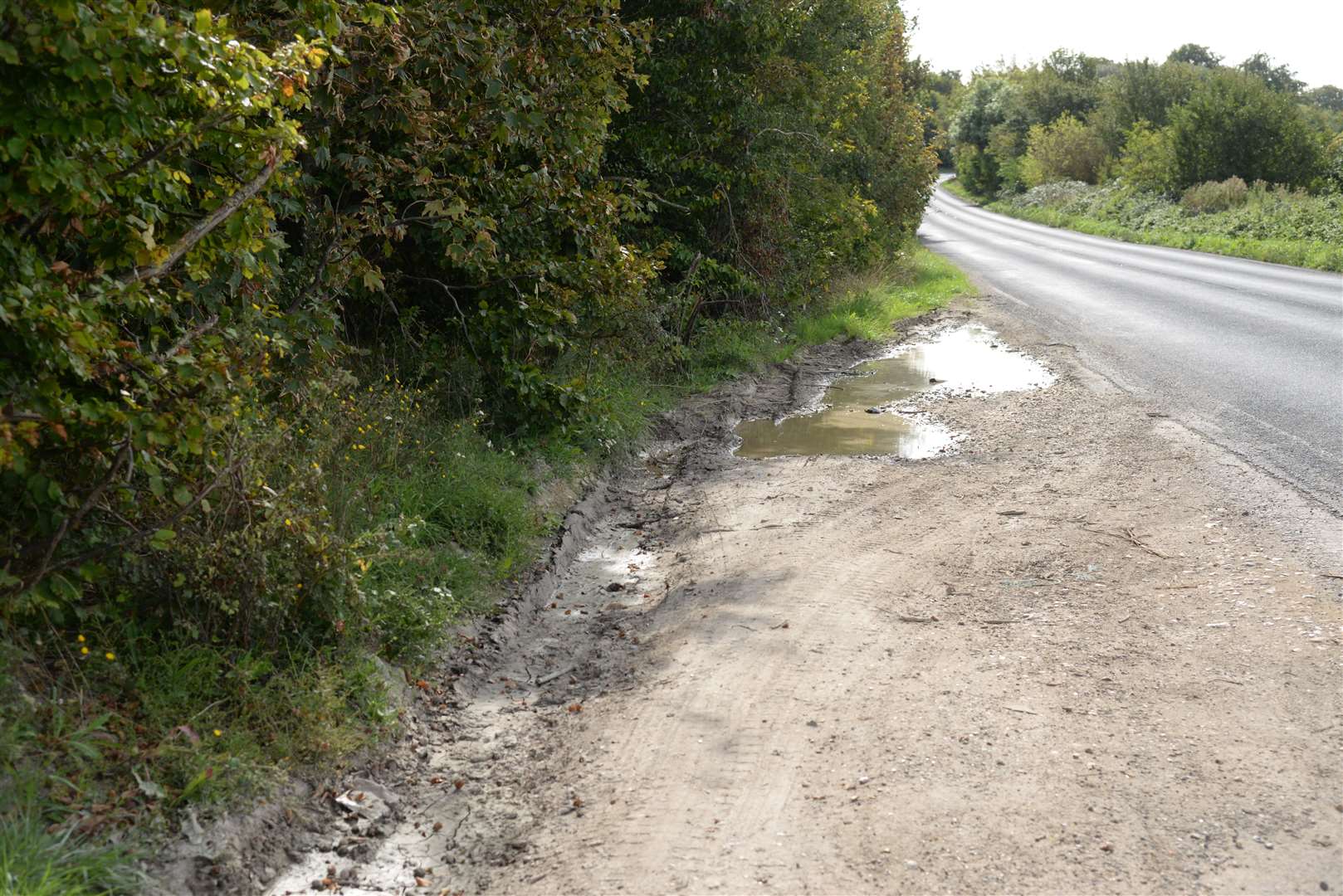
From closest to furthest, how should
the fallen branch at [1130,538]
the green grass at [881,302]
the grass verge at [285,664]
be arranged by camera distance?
the grass verge at [285,664] → the fallen branch at [1130,538] → the green grass at [881,302]

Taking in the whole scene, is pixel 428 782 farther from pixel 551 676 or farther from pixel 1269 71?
pixel 1269 71

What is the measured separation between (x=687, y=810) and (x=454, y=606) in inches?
86.3

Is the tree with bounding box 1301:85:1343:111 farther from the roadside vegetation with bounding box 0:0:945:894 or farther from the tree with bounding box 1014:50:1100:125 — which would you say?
the roadside vegetation with bounding box 0:0:945:894

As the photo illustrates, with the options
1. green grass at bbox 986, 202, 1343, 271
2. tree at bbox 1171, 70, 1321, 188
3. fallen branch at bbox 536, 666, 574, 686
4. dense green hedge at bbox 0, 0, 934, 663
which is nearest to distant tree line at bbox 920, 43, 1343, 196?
tree at bbox 1171, 70, 1321, 188

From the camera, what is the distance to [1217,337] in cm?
1421

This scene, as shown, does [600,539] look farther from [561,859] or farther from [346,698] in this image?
[561,859]

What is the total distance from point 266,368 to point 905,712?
10.2ft

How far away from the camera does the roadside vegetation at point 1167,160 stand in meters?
31.5

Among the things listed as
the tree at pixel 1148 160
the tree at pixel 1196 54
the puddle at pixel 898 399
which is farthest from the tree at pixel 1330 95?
the puddle at pixel 898 399

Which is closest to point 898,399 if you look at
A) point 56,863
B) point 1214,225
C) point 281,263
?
point 281,263

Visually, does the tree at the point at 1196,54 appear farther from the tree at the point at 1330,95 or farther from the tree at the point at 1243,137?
the tree at the point at 1243,137

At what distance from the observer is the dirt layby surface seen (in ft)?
12.1

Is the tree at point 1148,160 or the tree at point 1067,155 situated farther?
the tree at point 1067,155

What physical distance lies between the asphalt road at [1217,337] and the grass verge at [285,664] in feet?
17.5
